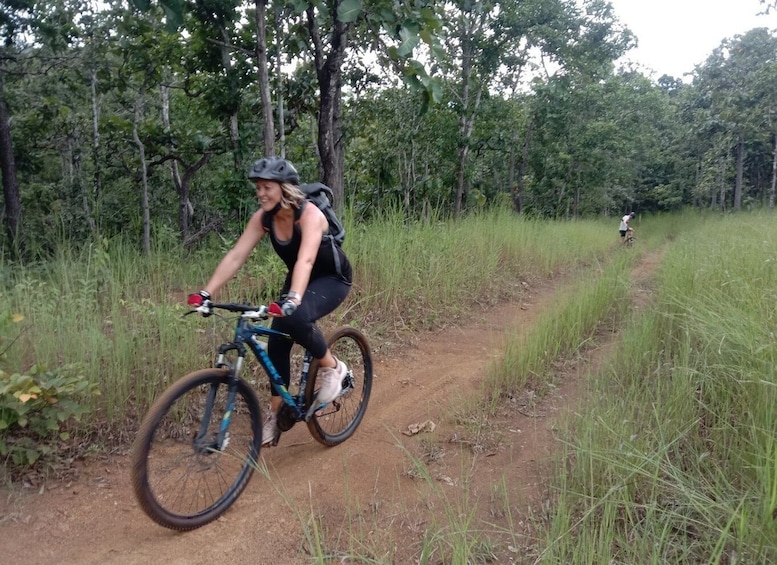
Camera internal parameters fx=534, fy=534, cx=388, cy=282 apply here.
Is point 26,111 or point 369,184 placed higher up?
point 26,111

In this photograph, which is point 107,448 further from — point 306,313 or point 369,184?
point 369,184

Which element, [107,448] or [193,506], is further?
[107,448]

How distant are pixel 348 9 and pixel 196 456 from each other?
2.91 m

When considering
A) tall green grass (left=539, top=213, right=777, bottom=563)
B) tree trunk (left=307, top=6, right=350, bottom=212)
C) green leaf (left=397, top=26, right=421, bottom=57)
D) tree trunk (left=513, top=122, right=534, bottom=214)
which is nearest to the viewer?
tall green grass (left=539, top=213, right=777, bottom=563)

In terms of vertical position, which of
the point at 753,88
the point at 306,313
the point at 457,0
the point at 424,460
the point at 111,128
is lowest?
the point at 424,460

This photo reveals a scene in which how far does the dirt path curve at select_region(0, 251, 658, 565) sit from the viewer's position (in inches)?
97.8

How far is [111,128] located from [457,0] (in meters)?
6.52

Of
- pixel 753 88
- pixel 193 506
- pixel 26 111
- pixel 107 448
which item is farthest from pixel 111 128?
pixel 753 88

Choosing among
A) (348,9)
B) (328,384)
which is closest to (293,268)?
(328,384)

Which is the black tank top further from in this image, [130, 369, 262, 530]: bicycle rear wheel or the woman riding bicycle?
[130, 369, 262, 530]: bicycle rear wheel

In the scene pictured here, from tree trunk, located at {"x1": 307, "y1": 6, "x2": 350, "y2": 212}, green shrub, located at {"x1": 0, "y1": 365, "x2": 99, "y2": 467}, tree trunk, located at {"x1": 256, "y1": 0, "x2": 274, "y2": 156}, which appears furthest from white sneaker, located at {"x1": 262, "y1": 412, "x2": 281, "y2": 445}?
tree trunk, located at {"x1": 307, "y1": 6, "x2": 350, "y2": 212}

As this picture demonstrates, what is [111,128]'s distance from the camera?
29.2ft

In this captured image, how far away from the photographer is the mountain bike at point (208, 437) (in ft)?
8.24

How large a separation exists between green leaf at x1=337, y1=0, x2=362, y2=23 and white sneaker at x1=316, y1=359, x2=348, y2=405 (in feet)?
7.56
